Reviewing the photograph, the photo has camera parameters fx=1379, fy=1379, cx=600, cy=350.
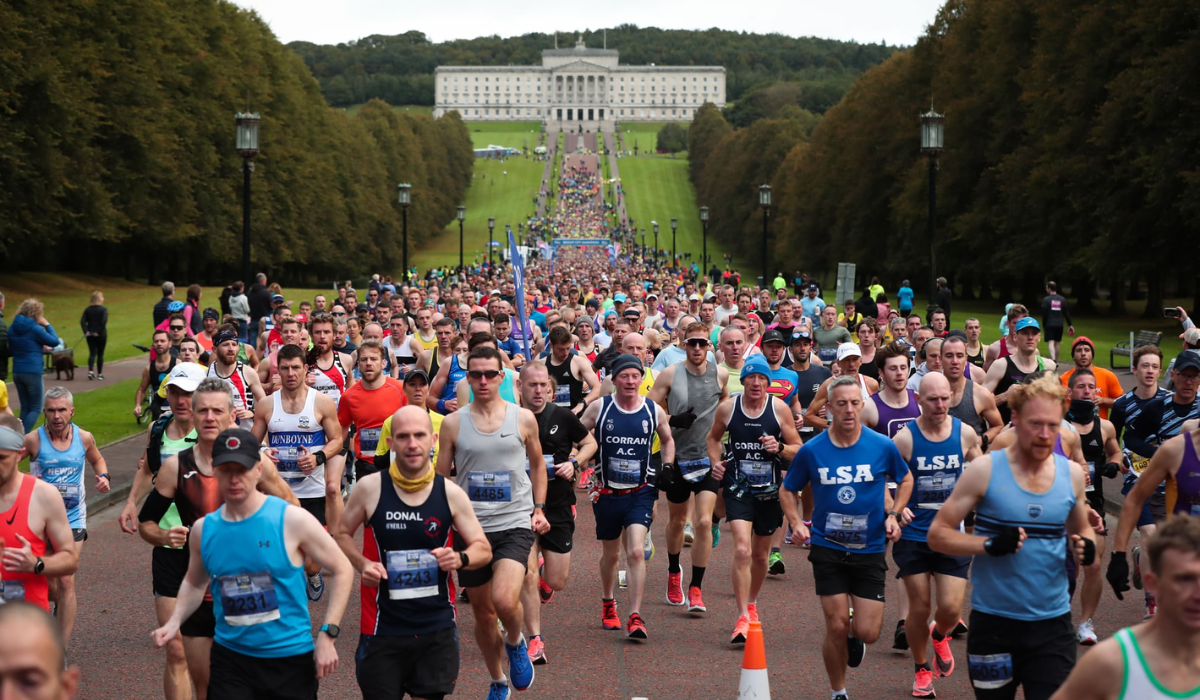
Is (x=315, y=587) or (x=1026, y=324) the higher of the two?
(x=1026, y=324)

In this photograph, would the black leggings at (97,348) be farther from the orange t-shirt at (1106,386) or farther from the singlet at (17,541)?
the singlet at (17,541)

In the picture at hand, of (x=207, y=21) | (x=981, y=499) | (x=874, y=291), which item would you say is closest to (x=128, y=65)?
(x=207, y=21)

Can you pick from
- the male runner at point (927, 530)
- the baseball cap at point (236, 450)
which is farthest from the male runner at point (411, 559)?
the male runner at point (927, 530)

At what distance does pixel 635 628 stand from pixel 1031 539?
4.02 meters

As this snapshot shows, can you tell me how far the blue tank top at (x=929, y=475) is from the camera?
845 cm

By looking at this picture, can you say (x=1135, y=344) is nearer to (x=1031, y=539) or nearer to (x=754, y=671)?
(x=754, y=671)

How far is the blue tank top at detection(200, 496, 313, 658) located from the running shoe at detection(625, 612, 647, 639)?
394 centimetres

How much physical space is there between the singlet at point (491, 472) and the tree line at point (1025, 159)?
103 feet

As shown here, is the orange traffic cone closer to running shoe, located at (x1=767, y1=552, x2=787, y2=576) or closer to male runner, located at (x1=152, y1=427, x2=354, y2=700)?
male runner, located at (x1=152, y1=427, x2=354, y2=700)

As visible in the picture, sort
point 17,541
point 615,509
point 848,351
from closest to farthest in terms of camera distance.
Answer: point 17,541 → point 615,509 → point 848,351

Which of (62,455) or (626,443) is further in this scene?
(626,443)

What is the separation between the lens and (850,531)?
7883 millimetres

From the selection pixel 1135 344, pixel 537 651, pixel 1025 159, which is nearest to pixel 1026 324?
pixel 537 651

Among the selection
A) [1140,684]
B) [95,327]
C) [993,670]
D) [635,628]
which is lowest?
[635,628]
